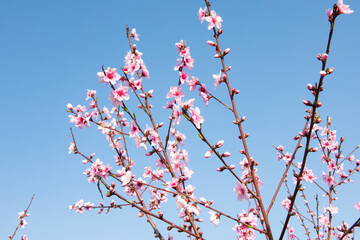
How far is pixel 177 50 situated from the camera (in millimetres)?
3818

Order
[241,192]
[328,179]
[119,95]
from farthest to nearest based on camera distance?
[328,179] → [119,95] → [241,192]

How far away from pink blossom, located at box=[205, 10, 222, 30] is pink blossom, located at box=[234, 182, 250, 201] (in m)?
1.94

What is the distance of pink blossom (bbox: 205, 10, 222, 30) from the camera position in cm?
337

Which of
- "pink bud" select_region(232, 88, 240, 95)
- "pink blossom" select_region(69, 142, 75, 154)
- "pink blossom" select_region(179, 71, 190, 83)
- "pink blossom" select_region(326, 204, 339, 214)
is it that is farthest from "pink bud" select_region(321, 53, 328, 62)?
"pink blossom" select_region(326, 204, 339, 214)

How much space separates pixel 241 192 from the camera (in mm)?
3068

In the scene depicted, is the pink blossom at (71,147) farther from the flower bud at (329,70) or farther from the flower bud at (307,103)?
the flower bud at (329,70)

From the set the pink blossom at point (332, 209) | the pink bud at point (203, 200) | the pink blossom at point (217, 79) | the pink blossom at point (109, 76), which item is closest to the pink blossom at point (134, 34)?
the pink blossom at point (109, 76)

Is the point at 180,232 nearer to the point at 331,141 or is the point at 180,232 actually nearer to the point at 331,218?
the point at 331,218

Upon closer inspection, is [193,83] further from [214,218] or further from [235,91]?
[214,218]

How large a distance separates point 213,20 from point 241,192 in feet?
6.99

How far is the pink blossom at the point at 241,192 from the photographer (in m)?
3.01

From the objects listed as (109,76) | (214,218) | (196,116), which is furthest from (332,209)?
(109,76)

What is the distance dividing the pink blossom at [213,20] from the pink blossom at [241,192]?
194 centimetres

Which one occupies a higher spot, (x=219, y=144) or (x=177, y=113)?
(x=177, y=113)
